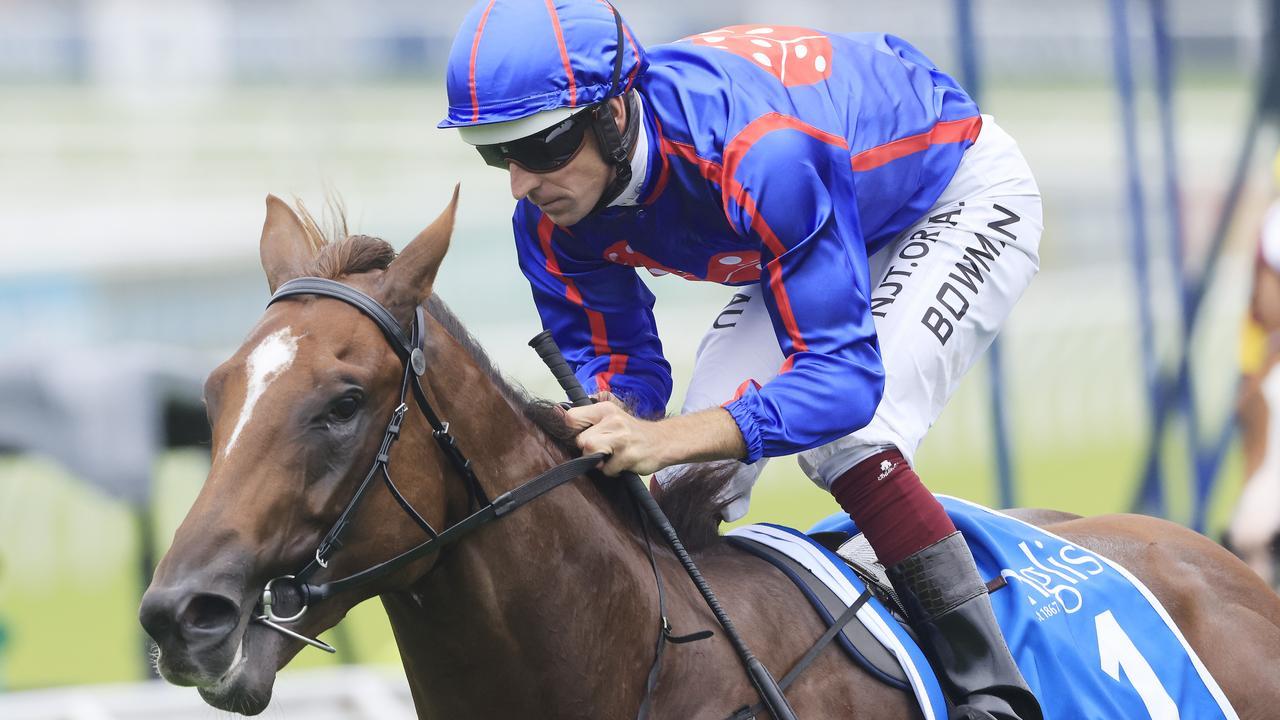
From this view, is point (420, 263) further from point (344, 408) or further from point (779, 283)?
point (779, 283)

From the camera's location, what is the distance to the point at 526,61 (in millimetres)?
2244

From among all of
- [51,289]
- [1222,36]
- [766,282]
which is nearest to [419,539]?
[766,282]

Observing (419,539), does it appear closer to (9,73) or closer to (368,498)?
(368,498)

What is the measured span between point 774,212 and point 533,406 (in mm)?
502

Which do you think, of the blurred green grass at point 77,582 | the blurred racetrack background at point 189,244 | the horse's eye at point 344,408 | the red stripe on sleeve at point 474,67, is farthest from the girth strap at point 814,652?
the blurred green grass at point 77,582

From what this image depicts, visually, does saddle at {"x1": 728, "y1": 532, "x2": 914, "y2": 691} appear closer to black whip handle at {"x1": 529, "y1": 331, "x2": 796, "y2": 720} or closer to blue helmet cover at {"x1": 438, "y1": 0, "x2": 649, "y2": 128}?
black whip handle at {"x1": 529, "y1": 331, "x2": 796, "y2": 720}

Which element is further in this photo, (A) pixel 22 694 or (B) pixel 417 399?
(A) pixel 22 694

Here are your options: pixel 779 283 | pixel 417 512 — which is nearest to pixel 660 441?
pixel 779 283

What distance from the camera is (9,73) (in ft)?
17.6

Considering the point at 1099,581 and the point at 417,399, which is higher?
the point at 417,399

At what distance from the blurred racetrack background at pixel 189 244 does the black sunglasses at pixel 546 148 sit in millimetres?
2497

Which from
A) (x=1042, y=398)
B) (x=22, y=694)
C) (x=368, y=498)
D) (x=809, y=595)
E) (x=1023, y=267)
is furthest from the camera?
(x=1042, y=398)

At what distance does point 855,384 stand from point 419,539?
29.6 inches

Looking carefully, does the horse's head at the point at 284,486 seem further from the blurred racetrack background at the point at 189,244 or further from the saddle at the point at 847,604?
the blurred racetrack background at the point at 189,244
